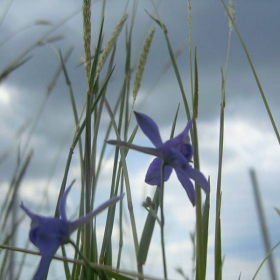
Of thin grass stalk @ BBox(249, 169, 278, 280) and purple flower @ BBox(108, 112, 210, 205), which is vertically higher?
thin grass stalk @ BBox(249, 169, 278, 280)

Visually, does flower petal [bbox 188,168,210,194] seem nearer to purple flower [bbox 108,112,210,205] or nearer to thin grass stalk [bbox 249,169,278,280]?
purple flower [bbox 108,112,210,205]

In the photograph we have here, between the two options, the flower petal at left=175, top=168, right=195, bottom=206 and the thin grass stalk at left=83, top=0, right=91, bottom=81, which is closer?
the flower petal at left=175, top=168, right=195, bottom=206

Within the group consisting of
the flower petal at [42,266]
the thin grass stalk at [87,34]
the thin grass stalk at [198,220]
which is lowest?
the flower petal at [42,266]

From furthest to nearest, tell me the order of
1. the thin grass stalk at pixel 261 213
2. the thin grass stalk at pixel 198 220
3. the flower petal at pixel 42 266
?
1. the thin grass stalk at pixel 261 213
2. the thin grass stalk at pixel 198 220
3. the flower petal at pixel 42 266

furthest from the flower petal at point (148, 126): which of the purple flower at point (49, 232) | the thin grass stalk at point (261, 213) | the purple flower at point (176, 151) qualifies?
the thin grass stalk at point (261, 213)

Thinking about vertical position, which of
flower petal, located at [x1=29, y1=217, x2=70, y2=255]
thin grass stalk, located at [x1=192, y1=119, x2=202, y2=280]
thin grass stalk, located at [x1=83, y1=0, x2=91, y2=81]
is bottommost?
flower petal, located at [x1=29, y1=217, x2=70, y2=255]

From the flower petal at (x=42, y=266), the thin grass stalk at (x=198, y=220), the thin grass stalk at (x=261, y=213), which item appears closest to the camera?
the flower petal at (x=42, y=266)

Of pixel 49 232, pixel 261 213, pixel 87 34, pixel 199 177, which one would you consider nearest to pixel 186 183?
pixel 199 177

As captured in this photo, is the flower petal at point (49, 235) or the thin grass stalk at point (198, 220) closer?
the flower petal at point (49, 235)

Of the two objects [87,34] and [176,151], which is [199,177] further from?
[87,34]

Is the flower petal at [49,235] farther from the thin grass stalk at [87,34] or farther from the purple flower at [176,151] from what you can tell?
the thin grass stalk at [87,34]

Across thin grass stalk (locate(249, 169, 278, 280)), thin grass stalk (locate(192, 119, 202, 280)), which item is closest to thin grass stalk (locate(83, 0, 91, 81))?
thin grass stalk (locate(192, 119, 202, 280))
